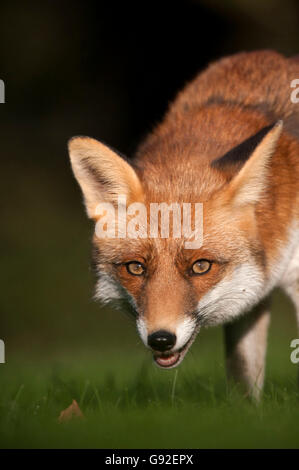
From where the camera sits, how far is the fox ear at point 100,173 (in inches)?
164

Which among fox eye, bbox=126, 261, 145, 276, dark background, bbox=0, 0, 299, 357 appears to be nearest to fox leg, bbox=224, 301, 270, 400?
fox eye, bbox=126, 261, 145, 276

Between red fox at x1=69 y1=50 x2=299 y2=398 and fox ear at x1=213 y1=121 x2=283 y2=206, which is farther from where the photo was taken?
fox ear at x1=213 y1=121 x2=283 y2=206

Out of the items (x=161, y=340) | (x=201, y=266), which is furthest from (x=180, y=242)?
(x=161, y=340)

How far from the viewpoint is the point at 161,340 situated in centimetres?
365

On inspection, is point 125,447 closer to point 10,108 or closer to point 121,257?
point 121,257

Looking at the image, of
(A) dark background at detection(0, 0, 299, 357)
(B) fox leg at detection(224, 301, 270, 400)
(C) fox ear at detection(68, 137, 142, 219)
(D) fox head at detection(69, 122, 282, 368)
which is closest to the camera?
(D) fox head at detection(69, 122, 282, 368)

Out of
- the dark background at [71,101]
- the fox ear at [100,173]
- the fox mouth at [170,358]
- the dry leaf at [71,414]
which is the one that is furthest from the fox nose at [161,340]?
the dark background at [71,101]

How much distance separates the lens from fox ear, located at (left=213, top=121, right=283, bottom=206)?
4059 millimetres

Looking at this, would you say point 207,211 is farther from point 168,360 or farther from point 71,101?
point 71,101

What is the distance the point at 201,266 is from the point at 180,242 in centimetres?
21

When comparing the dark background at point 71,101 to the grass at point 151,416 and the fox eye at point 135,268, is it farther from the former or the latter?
the fox eye at point 135,268

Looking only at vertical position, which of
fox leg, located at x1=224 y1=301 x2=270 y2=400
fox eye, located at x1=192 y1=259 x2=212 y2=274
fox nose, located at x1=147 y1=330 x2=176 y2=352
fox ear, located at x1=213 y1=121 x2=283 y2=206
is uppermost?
A: fox ear, located at x1=213 y1=121 x2=283 y2=206

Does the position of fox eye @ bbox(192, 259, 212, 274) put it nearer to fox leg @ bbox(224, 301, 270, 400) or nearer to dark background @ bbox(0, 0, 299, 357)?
fox leg @ bbox(224, 301, 270, 400)

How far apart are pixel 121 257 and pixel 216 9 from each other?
447 inches
